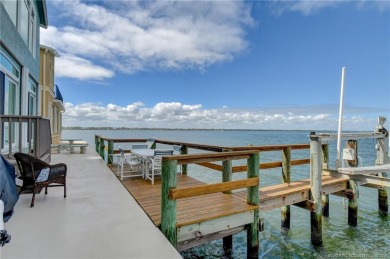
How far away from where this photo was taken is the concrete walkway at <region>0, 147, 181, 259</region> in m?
2.22

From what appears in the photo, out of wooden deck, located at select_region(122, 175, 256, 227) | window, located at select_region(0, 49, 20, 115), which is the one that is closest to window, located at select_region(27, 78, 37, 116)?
window, located at select_region(0, 49, 20, 115)

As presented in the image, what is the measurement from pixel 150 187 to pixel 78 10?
304 inches

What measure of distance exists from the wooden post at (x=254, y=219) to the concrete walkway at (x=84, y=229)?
1568 millimetres

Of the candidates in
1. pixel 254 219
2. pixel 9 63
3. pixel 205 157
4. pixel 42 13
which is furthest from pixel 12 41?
pixel 254 219

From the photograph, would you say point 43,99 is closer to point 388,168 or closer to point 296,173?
point 388,168

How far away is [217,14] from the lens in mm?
9320

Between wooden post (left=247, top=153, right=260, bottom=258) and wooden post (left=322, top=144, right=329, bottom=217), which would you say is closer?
wooden post (left=247, top=153, right=260, bottom=258)

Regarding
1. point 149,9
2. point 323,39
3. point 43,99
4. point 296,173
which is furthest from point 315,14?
point 43,99

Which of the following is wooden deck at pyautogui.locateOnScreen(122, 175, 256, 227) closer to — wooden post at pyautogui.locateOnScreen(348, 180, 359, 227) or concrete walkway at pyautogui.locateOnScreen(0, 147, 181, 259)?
concrete walkway at pyautogui.locateOnScreen(0, 147, 181, 259)

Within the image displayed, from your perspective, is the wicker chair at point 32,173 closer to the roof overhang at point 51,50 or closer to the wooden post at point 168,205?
the wooden post at point 168,205

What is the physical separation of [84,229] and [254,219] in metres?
2.39

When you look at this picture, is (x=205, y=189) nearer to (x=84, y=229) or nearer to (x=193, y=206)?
(x=193, y=206)

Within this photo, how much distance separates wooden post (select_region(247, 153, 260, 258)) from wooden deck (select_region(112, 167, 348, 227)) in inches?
5.6

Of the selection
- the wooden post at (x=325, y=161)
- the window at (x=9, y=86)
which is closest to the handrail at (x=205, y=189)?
the wooden post at (x=325, y=161)
